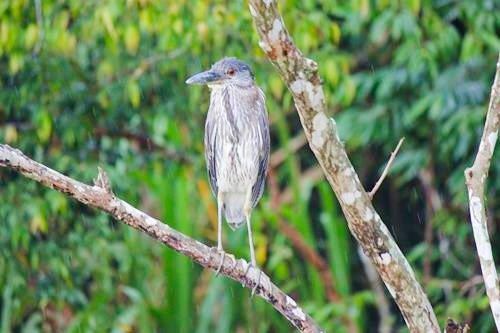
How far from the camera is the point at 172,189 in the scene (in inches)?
286

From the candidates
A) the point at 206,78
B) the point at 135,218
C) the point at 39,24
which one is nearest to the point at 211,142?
the point at 206,78

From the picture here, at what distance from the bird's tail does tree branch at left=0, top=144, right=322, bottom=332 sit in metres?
1.02

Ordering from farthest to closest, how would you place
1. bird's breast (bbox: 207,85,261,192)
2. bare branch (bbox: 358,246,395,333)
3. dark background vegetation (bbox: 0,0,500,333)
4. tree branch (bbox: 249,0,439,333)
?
bare branch (bbox: 358,246,395,333) → dark background vegetation (bbox: 0,0,500,333) → bird's breast (bbox: 207,85,261,192) → tree branch (bbox: 249,0,439,333)

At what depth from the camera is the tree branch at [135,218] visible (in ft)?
13.2

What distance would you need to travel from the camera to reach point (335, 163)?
3.94m

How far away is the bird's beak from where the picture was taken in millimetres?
5184

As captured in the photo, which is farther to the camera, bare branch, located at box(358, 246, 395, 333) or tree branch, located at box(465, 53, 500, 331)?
bare branch, located at box(358, 246, 395, 333)

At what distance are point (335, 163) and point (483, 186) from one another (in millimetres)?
552

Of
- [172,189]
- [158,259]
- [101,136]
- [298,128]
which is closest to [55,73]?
[101,136]

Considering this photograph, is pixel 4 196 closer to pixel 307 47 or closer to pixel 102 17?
pixel 102 17

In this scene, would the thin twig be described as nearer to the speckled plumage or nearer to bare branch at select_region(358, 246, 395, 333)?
the speckled plumage

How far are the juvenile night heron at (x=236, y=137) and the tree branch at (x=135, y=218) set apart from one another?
0.91 m

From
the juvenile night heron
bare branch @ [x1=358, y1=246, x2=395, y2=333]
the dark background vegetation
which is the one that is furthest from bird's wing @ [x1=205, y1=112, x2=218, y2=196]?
bare branch @ [x1=358, y1=246, x2=395, y2=333]

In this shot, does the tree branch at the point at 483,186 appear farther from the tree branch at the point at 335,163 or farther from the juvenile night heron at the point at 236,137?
the juvenile night heron at the point at 236,137
